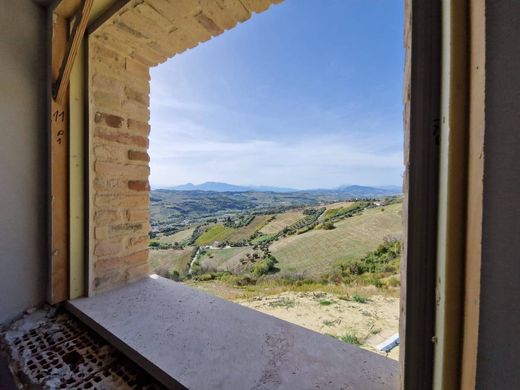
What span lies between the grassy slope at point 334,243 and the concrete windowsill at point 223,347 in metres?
8.66

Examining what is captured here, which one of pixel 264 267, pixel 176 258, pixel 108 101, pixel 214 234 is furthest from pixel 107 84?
pixel 214 234

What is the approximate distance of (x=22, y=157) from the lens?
1083mm

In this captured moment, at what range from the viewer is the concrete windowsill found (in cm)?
68

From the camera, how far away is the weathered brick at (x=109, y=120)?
1171mm

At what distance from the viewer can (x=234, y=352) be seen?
0.79 meters

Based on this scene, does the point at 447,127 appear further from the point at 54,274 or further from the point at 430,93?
the point at 54,274

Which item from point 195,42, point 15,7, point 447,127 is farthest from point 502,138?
point 15,7

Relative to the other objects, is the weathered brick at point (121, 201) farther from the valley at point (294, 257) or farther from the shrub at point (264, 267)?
the shrub at point (264, 267)

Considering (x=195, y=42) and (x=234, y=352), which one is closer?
(x=234, y=352)

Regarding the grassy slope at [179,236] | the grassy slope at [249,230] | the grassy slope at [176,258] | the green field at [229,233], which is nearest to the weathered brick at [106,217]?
the grassy slope at [176,258]

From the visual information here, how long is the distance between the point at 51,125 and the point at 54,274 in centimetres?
69

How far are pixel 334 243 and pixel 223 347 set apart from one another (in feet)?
42.4

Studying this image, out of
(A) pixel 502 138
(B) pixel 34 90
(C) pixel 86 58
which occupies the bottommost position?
(A) pixel 502 138

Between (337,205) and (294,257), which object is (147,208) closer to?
(294,257)
